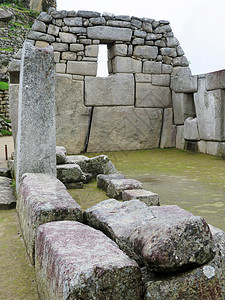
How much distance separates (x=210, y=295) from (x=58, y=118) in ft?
22.0

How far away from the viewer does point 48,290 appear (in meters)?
1.79

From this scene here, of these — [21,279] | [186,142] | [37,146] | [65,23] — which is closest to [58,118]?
[65,23]

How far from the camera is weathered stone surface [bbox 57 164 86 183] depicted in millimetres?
4742

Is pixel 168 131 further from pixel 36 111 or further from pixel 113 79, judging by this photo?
pixel 36 111

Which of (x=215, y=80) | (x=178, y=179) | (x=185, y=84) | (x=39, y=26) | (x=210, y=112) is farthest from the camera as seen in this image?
(x=185, y=84)

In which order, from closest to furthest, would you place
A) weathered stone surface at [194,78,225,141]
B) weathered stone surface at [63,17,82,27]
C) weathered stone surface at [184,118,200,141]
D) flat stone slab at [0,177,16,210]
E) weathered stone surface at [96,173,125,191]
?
flat stone slab at [0,177,16,210] → weathered stone surface at [96,173,125,191] → weathered stone surface at [194,78,225,141] → weathered stone surface at [63,17,82,27] → weathered stone surface at [184,118,200,141]

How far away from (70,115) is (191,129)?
9.85ft

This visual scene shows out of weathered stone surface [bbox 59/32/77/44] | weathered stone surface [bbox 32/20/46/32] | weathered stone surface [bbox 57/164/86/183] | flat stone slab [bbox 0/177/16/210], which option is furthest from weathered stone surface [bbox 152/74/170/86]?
flat stone slab [bbox 0/177/16/210]

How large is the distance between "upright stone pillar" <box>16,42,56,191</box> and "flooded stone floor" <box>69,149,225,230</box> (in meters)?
0.78

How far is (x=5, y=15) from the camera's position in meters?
20.4

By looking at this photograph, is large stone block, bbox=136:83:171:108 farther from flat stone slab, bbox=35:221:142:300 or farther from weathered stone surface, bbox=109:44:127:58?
flat stone slab, bbox=35:221:142:300

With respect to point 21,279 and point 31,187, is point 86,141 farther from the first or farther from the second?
point 21,279

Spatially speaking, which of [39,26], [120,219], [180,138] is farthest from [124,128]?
[120,219]

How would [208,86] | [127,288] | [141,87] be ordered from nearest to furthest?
[127,288]
[208,86]
[141,87]
